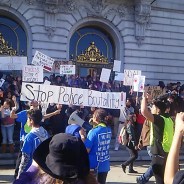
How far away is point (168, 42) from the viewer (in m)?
22.5

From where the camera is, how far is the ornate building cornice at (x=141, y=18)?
839 inches

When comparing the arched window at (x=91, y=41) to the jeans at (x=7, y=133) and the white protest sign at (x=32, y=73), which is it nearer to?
the white protest sign at (x=32, y=73)

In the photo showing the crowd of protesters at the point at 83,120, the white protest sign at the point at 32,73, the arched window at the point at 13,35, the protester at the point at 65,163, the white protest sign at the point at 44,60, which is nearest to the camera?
the protester at the point at 65,163

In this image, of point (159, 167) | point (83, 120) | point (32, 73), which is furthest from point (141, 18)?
point (159, 167)

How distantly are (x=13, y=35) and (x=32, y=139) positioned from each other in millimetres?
15214

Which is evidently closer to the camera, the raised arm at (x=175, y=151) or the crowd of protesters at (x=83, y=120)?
the raised arm at (x=175, y=151)

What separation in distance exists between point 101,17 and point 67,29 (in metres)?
2.09

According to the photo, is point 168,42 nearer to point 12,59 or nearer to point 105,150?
point 12,59

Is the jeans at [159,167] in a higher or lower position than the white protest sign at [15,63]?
lower

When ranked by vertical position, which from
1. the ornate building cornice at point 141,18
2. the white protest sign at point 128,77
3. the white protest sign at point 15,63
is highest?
the ornate building cornice at point 141,18

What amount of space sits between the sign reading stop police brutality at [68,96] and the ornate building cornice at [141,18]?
12149 millimetres

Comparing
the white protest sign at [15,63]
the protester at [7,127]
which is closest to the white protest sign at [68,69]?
the white protest sign at [15,63]

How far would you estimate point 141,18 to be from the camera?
70.3 feet

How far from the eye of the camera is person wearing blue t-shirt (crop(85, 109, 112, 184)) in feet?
18.8
